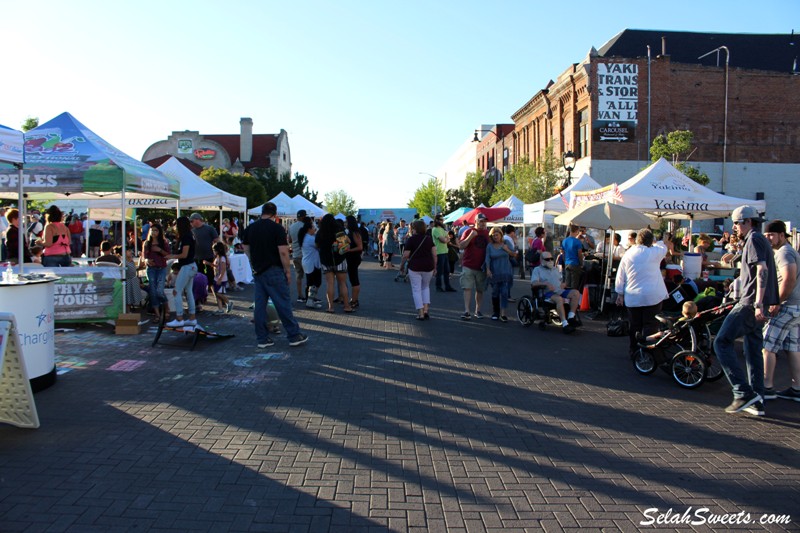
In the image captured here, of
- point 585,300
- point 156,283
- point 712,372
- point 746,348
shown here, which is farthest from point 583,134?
point 746,348

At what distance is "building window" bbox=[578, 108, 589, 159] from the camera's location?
119 feet

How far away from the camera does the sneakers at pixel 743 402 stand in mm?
5902

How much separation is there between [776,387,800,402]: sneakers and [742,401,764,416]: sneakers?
2.46ft

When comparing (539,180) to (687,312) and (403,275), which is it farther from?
(687,312)

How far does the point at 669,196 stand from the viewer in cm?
1295

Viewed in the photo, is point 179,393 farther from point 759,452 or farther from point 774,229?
point 774,229

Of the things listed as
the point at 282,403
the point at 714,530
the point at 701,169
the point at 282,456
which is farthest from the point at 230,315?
the point at 701,169

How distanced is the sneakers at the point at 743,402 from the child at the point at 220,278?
925 cm

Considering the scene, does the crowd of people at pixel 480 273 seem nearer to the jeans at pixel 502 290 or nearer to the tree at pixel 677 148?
the jeans at pixel 502 290

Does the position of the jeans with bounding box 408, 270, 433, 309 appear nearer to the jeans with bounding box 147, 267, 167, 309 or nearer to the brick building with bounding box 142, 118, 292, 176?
A: the jeans with bounding box 147, 267, 167, 309

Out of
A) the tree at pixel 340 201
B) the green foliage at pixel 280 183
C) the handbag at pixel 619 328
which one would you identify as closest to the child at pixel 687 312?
the handbag at pixel 619 328

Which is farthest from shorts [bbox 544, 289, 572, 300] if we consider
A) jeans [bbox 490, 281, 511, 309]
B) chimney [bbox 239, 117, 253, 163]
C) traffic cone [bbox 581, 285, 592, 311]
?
chimney [bbox 239, 117, 253, 163]

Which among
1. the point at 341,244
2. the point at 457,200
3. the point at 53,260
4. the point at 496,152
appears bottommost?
the point at 53,260

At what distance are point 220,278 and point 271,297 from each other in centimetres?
516
